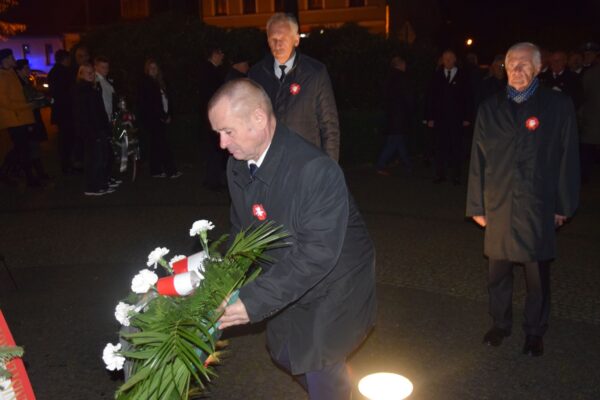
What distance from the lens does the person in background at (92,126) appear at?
10.4 meters

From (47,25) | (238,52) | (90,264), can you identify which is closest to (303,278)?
(90,264)

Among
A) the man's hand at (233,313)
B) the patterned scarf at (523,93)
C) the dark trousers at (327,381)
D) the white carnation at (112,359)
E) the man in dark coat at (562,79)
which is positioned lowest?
the dark trousers at (327,381)

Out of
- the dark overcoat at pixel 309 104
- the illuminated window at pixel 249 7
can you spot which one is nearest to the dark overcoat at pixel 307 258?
the dark overcoat at pixel 309 104

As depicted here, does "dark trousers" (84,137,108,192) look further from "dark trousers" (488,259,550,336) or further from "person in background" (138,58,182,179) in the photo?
"dark trousers" (488,259,550,336)

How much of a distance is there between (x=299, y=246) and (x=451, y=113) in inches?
346

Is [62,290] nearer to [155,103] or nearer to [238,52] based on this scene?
[155,103]

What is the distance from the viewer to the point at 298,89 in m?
5.98

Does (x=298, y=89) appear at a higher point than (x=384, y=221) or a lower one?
higher

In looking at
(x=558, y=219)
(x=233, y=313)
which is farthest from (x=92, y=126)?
(x=233, y=313)

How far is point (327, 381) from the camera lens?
3.39 metres

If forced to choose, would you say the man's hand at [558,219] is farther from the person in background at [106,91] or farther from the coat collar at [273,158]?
the person in background at [106,91]

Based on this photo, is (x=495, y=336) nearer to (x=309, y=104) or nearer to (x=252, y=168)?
(x=309, y=104)

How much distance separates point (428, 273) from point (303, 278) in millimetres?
4018

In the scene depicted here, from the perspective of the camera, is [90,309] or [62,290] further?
[62,290]
